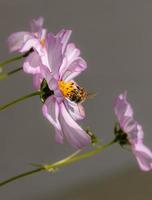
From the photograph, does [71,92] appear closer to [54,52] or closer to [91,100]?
[54,52]

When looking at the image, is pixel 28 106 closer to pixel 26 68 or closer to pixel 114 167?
pixel 114 167

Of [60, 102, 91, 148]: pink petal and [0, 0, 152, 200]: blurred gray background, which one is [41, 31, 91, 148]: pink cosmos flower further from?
[0, 0, 152, 200]: blurred gray background

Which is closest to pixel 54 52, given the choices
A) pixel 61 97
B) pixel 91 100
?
pixel 61 97

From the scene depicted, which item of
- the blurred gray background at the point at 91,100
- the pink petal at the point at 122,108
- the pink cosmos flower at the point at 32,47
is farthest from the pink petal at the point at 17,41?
the blurred gray background at the point at 91,100

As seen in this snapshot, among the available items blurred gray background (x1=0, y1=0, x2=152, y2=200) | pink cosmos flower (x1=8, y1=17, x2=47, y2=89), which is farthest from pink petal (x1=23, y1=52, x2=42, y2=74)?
blurred gray background (x1=0, y1=0, x2=152, y2=200)

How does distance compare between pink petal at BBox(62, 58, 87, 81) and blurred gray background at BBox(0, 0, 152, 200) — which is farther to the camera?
blurred gray background at BBox(0, 0, 152, 200)

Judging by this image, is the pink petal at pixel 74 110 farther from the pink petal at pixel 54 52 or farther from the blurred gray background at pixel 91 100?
the blurred gray background at pixel 91 100
